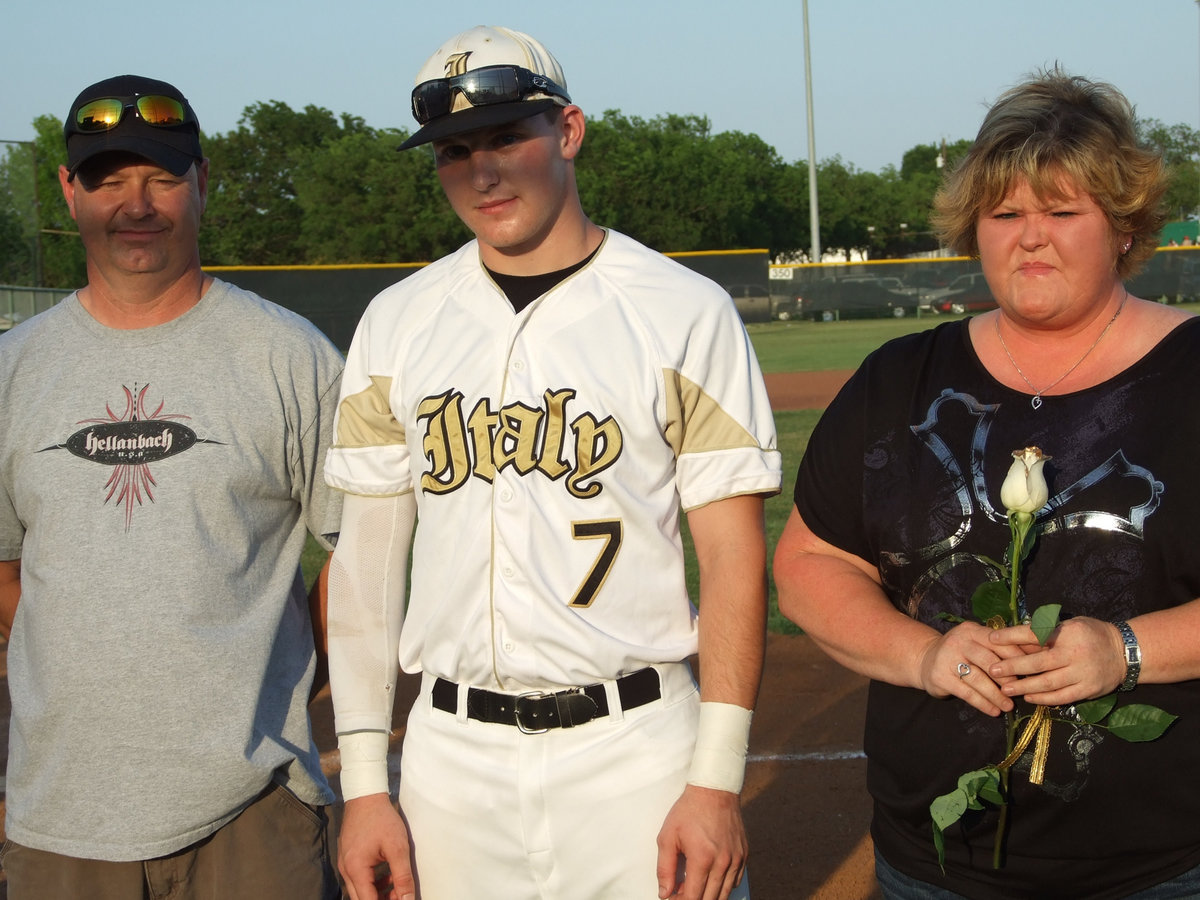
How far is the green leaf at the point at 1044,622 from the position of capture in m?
1.94

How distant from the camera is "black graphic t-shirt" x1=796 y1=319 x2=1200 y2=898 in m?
2.10

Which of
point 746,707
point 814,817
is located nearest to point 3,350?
point 746,707

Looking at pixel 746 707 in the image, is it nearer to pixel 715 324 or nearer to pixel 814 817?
pixel 715 324

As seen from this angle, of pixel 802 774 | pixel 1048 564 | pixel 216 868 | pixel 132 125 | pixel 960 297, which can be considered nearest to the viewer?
pixel 1048 564

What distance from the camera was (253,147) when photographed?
7750 centimetres

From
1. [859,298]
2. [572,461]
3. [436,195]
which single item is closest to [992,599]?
[572,461]

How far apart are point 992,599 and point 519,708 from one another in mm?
901

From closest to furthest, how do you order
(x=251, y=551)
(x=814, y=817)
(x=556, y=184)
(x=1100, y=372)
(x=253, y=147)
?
1. (x=1100, y=372)
2. (x=556, y=184)
3. (x=251, y=551)
4. (x=814, y=817)
5. (x=253, y=147)

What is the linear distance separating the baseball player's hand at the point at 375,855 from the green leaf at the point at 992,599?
120cm

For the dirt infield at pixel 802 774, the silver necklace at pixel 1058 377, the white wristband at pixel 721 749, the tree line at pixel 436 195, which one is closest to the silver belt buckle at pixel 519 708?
the white wristband at pixel 721 749

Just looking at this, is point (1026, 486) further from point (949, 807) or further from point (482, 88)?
point (482, 88)

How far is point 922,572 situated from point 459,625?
0.90m

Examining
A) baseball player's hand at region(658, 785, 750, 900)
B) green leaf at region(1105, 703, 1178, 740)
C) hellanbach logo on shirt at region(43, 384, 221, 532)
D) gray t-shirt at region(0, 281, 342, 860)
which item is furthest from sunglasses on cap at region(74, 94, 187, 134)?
green leaf at region(1105, 703, 1178, 740)

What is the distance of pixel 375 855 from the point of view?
7.79 ft
